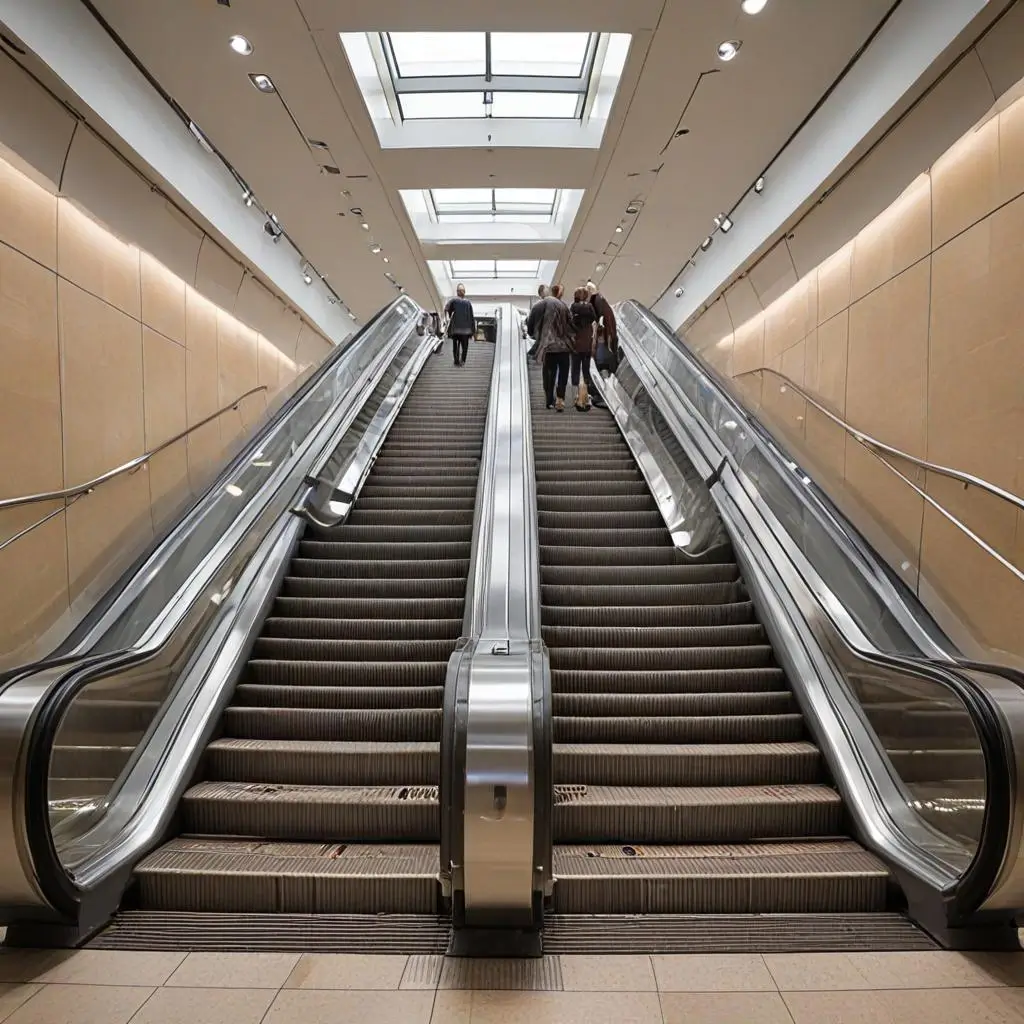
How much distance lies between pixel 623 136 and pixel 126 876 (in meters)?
7.39

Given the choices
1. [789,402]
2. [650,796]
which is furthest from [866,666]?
[789,402]

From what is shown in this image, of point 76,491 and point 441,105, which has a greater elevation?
point 441,105

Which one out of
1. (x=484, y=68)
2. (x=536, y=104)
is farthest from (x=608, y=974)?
(x=536, y=104)

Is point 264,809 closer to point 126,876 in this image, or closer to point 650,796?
point 126,876

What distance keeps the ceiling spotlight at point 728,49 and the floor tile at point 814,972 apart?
19.9ft

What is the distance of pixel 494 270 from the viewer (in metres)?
17.1

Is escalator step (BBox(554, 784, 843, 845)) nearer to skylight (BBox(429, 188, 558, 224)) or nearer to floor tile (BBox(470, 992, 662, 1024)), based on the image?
floor tile (BBox(470, 992, 662, 1024))

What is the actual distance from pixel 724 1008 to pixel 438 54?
909 centimetres

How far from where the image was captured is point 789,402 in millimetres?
6828

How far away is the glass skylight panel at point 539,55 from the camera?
792cm

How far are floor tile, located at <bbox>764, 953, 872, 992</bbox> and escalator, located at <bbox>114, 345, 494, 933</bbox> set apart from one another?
3.73 ft

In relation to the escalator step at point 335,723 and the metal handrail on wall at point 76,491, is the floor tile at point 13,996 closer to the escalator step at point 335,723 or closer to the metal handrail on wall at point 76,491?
the escalator step at point 335,723

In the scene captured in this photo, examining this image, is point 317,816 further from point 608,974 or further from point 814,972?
point 814,972

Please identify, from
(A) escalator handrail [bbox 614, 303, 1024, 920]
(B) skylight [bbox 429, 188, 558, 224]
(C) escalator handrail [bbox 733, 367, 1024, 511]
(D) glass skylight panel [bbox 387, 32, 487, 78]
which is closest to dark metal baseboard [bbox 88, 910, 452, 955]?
(A) escalator handrail [bbox 614, 303, 1024, 920]
